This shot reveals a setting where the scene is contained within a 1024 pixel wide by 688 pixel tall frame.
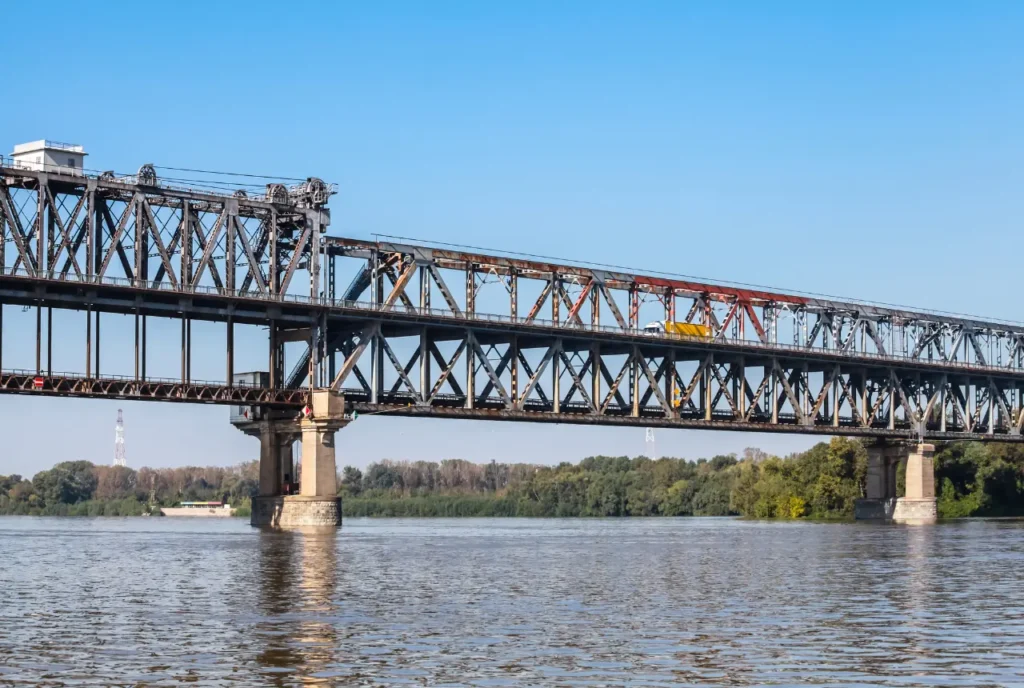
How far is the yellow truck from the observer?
152250 millimetres

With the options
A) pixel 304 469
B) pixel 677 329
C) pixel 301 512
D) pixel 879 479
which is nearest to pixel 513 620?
pixel 301 512

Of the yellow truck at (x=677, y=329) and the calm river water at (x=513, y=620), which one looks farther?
the yellow truck at (x=677, y=329)

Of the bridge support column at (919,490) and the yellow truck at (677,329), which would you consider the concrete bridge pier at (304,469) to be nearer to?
the yellow truck at (677,329)

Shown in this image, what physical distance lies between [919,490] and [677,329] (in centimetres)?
3503

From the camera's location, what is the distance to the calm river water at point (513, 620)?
31.4 meters

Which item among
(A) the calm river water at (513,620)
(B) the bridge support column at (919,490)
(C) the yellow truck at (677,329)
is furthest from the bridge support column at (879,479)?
(A) the calm river water at (513,620)

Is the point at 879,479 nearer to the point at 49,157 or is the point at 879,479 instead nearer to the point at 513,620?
the point at 49,157

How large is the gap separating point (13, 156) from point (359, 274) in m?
29.4

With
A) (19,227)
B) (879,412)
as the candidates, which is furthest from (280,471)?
(879,412)

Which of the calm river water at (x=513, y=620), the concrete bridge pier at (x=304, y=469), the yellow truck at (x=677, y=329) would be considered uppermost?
the yellow truck at (x=677, y=329)

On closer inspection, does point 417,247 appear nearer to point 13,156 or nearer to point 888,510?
point 13,156

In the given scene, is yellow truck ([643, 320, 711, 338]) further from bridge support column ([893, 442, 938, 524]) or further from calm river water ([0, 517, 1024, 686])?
calm river water ([0, 517, 1024, 686])

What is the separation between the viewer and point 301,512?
120m

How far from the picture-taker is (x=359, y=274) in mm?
133250
